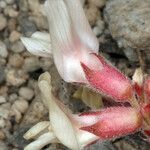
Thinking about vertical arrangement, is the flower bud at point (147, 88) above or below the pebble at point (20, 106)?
above

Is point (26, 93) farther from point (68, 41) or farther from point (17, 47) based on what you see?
point (68, 41)

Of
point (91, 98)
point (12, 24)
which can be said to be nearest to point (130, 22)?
point (91, 98)

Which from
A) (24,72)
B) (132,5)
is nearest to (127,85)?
(132,5)

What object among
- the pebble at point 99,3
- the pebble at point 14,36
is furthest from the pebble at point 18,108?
the pebble at point 99,3

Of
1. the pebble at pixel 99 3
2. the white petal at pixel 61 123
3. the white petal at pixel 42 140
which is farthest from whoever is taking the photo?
the pebble at pixel 99 3

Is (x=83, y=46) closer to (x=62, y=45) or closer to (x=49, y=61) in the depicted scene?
(x=62, y=45)

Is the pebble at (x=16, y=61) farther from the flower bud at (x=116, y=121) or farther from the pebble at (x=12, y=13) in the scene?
the flower bud at (x=116, y=121)
